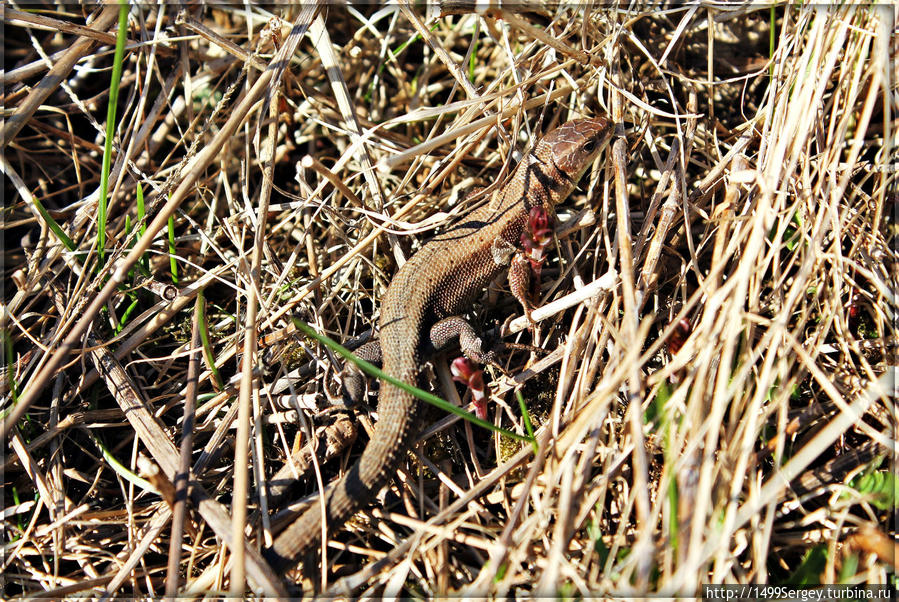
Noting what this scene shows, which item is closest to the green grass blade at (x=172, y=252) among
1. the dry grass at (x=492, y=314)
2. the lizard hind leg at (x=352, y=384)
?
the dry grass at (x=492, y=314)

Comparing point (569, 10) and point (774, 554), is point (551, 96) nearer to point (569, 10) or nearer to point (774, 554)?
point (569, 10)

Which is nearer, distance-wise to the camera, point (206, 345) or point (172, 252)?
point (206, 345)

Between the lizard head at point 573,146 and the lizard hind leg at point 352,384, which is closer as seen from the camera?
the lizard hind leg at point 352,384

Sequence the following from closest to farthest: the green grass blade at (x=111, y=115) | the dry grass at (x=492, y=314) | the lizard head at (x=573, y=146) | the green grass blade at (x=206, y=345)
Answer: the dry grass at (x=492, y=314) < the green grass blade at (x=111, y=115) < the green grass blade at (x=206, y=345) < the lizard head at (x=573, y=146)

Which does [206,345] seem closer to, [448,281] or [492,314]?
[448,281]

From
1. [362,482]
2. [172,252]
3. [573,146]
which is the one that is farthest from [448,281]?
[172,252]

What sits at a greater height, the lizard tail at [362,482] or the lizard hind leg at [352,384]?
the lizard hind leg at [352,384]

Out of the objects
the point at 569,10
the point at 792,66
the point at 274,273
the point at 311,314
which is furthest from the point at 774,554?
the point at 569,10

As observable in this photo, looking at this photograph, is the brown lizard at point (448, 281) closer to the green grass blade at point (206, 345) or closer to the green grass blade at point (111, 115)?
the green grass blade at point (206, 345)
